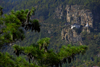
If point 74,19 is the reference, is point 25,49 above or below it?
above

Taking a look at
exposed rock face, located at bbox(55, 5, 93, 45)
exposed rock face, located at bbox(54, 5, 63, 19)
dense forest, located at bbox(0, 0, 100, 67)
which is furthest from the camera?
exposed rock face, located at bbox(54, 5, 63, 19)

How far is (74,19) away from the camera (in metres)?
139

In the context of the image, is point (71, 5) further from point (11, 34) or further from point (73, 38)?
point (11, 34)

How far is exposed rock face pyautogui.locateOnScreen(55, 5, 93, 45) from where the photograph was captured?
Result: 4855 inches

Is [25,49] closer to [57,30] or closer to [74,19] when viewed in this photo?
[57,30]

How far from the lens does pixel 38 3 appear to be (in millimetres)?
164875

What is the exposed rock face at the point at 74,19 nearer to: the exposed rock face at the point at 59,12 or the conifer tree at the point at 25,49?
the exposed rock face at the point at 59,12

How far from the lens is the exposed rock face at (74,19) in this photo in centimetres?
12331

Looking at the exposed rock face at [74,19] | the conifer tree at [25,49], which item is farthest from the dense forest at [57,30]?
the conifer tree at [25,49]

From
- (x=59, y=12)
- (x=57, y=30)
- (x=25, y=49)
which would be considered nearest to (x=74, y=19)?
(x=57, y=30)

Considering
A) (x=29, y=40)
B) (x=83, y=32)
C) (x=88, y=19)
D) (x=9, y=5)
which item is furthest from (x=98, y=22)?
(x=9, y=5)

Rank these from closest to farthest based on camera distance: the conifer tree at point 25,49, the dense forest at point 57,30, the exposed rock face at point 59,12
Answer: the conifer tree at point 25,49 → the dense forest at point 57,30 → the exposed rock face at point 59,12

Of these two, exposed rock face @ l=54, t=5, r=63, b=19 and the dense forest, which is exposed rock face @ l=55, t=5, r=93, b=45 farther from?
the dense forest

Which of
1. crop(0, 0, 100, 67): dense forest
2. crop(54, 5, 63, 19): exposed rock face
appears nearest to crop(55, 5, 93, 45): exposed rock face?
crop(54, 5, 63, 19): exposed rock face
